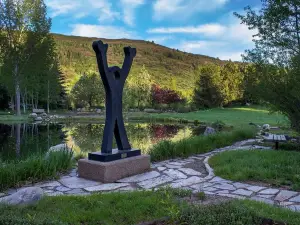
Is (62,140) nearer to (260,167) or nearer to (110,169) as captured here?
(110,169)

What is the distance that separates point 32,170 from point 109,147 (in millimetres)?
1326

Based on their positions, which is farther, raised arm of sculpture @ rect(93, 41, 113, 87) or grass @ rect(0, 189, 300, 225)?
raised arm of sculpture @ rect(93, 41, 113, 87)

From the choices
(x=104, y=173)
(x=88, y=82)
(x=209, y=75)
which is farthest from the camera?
(x=88, y=82)

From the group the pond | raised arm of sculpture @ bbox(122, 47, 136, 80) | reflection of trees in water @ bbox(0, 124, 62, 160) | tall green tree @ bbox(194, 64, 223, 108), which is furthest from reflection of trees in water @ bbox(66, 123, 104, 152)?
tall green tree @ bbox(194, 64, 223, 108)

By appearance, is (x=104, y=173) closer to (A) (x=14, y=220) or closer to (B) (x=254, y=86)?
(A) (x=14, y=220)

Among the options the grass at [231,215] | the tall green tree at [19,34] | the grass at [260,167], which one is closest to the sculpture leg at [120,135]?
the grass at [260,167]

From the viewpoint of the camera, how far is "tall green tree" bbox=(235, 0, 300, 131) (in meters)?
6.97

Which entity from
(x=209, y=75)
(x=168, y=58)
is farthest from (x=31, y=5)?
(x=168, y=58)

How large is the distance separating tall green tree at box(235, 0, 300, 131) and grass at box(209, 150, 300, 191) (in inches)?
53.4

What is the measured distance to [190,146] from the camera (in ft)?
25.3

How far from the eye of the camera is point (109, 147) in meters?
5.37

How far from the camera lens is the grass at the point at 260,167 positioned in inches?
196

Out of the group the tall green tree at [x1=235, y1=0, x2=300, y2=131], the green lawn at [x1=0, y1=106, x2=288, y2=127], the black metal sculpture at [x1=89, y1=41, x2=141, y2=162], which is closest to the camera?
the black metal sculpture at [x1=89, y1=41, x2=141, y2=162]

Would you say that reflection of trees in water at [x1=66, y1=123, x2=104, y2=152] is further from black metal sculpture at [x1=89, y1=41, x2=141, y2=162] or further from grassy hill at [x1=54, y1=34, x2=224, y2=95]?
grassy hill at [x1=54, y1=34, x2=224, y2=95]
